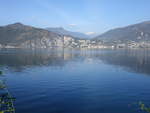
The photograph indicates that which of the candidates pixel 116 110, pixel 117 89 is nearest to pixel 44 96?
pixel 116 110

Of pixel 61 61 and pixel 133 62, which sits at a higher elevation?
pixel 61 61

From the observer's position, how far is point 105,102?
26281 millimetres

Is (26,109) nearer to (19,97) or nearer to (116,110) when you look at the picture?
(19,97)

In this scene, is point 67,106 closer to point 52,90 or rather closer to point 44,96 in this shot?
point 44,96

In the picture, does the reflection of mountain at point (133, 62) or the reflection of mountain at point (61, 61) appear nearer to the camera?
the reflection of mountain at point (133, 62)

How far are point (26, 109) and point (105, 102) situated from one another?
11.5 m

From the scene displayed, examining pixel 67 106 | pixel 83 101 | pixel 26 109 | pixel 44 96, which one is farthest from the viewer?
pixel 44 96

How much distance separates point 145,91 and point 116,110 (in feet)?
43.3

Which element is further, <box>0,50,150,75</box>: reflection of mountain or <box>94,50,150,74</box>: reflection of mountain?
<box>0,50,150,75</box>: reflection of mountain

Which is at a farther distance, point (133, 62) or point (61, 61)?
point (61, 61)

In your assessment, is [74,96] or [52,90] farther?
[52,90]

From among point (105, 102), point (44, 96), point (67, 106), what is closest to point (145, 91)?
point (105, 102)

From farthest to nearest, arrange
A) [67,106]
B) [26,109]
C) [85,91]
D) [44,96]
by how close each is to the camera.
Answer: [85,91] → [44,96] → [67,106] → [26,109]

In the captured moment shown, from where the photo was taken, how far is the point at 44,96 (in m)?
29.0
